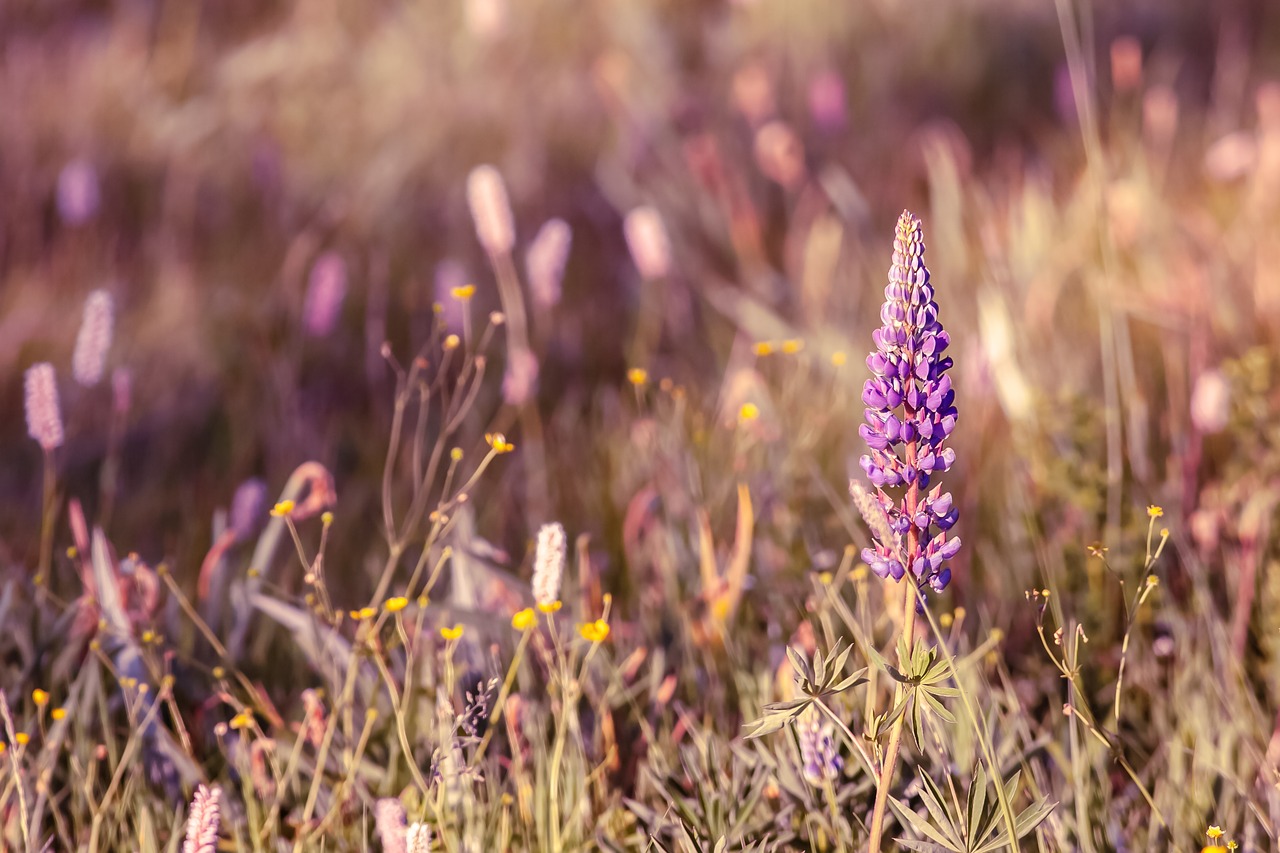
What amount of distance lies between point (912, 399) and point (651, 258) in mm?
1279

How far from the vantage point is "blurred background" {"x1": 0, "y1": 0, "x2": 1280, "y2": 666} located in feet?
6.32

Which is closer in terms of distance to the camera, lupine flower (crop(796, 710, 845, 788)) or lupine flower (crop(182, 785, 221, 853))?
lupine flower (crop(182, 785, 221, 853))

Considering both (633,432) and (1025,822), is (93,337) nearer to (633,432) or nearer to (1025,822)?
(633,432)

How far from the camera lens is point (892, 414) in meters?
1.01

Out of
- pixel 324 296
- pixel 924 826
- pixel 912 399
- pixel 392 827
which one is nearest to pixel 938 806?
pixel 924 826

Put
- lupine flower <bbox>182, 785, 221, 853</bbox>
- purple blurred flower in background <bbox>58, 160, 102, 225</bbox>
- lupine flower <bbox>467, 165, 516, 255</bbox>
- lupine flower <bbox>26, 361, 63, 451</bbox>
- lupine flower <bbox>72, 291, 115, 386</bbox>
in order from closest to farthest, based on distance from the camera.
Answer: lupine flower <bbox>182, 785, 221, 853</bbox>, lupine flower <bbox>26, 361, 63, 451</bbox>, lupine flower <bbox>72, 291, 115, 386</bbox>, lupine flower <bbox>467, 165, 516, 255</bbox>, purple blurred flower in background <bbox>58, 160, 102, 225</bbox>

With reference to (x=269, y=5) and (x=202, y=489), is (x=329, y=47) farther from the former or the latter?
(x=202, y=489)

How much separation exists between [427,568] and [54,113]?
198 centimetres

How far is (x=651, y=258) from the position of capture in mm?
2229

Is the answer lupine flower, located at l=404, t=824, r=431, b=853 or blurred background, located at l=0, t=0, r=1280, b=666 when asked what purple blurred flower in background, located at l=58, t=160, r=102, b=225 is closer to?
blurred background, located at l=0, t=0, r=1280, b=666

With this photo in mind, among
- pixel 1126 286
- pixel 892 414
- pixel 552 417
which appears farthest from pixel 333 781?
pixel 1126 286

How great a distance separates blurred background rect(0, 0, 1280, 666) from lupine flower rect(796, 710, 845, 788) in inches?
11.7

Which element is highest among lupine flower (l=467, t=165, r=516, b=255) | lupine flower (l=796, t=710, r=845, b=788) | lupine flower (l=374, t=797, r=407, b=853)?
lupine flower (l=467, t=165, r=516, b=255)

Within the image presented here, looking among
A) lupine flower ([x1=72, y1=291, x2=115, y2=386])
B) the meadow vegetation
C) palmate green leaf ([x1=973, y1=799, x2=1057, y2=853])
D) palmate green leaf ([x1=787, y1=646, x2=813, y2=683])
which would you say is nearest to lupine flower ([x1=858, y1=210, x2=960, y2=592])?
the meadow vegetation
